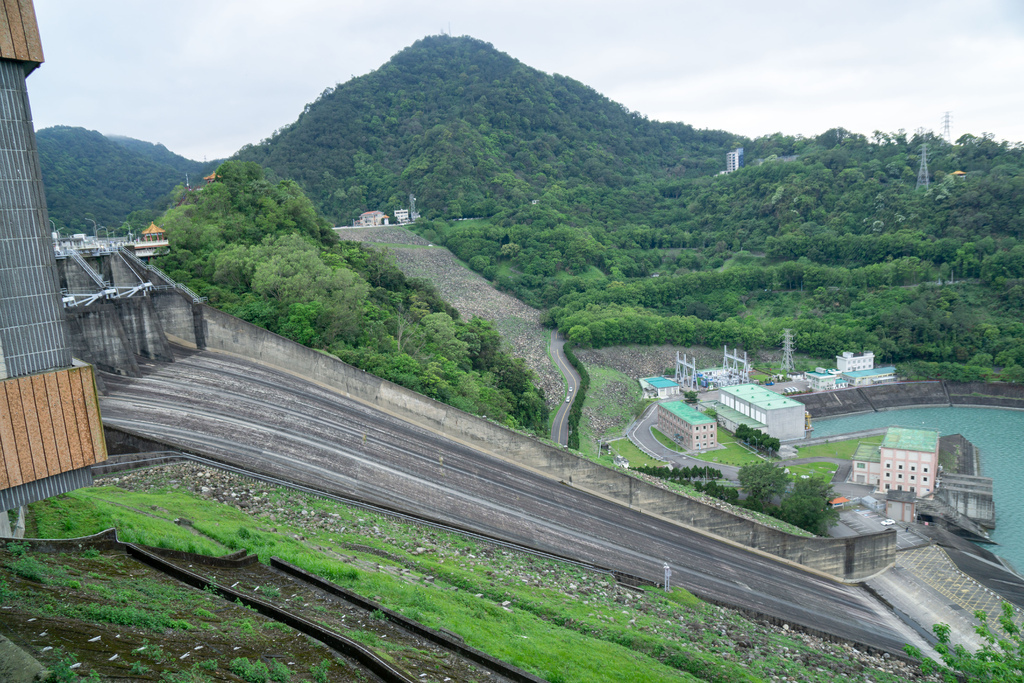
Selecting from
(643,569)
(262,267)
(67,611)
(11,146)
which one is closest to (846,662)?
(643,569)

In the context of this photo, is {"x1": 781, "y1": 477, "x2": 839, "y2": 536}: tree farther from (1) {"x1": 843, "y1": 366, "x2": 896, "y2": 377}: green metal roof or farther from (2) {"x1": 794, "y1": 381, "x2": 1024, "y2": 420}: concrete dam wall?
(1) {"x1": 843, "y1": 366, "x2": 896, "y2": 377}: green metal roof

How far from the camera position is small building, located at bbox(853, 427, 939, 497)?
36.5 meters

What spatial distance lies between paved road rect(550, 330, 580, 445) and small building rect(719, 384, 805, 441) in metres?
12.5

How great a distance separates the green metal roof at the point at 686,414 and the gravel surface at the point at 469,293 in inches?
444

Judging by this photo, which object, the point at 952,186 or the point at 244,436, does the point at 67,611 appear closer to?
the point at 244,436

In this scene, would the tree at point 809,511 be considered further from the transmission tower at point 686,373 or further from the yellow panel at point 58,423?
the yellow panel at point 58,423

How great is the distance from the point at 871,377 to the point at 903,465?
2533 cm

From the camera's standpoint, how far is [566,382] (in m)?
53.9

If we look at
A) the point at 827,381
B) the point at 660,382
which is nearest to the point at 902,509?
the point at 660,382

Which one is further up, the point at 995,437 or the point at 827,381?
the point at 827,381

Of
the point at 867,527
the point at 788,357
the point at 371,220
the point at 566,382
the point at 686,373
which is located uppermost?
the point at 371,220

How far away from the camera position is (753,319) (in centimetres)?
7031

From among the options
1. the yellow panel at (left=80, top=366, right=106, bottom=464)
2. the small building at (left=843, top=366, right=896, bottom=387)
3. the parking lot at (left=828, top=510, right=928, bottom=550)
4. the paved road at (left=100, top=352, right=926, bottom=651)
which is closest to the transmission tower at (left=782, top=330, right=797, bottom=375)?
the small building at (left=843, top=366, right=896, bottom=387)

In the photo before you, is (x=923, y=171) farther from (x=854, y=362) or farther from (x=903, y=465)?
(x=903, y=465)
